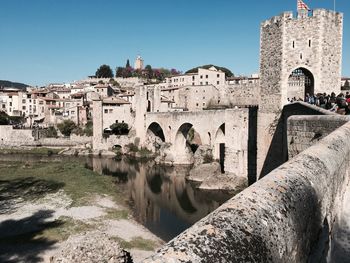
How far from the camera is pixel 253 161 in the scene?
24.6 m

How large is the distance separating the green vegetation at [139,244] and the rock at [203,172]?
514 inches

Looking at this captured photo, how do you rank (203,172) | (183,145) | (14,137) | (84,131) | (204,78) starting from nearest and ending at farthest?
1. (203,172)
2. (183,145)
3. (84,131)
4. (14,137)
5. (204,78)

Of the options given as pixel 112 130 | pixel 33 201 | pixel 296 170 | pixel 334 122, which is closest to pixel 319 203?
pixel 296 170

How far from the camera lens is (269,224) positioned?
1747mm

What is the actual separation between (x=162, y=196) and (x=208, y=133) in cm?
1086

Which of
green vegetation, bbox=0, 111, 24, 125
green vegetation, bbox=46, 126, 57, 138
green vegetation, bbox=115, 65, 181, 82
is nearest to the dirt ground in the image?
green vegetation, bbox=46, 126, 57, 138

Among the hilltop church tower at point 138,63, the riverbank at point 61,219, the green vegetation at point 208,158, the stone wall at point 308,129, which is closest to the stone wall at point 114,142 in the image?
the green vegetation at point 208,158

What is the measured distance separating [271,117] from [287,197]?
14.8 metres

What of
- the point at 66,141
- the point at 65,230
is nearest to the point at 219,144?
the point at 65,230

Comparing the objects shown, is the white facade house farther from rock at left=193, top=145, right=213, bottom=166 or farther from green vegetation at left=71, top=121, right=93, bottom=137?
rock at left=193, top=145, right=213, bottom=166

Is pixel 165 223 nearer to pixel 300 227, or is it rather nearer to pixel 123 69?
pixel 300 227

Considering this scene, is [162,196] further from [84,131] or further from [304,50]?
→ [84,131]

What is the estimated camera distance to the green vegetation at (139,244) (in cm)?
1366

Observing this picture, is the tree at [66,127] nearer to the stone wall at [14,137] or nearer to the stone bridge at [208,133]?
the stone wall at [14,137]
